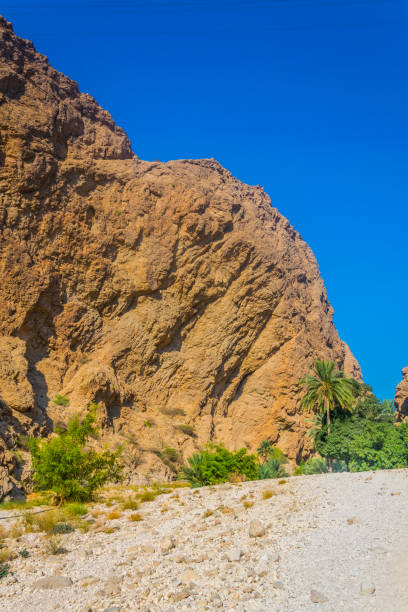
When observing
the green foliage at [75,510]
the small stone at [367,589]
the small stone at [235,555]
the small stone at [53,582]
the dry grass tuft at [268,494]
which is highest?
the small stone at [367,589]

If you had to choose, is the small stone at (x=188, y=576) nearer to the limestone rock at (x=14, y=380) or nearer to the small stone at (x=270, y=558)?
the small stone at (x=270, y=558)

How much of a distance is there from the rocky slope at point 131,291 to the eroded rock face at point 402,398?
9.82 meters

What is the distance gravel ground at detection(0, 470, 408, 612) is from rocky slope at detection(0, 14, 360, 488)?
2105 centimetres

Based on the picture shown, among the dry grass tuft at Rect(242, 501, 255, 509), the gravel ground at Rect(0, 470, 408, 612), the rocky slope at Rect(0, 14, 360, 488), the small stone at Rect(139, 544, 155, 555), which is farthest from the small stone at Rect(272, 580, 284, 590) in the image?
the rocky slope at Rect(0, 14, 360, 488)

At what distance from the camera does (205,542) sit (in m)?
8.21

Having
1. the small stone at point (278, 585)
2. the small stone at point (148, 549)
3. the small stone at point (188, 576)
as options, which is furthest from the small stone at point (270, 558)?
the small stone at point (148, 549)

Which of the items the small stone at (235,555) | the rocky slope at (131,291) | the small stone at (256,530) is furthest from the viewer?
the rocky slope at (131,291)

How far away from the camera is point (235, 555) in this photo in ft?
22.7

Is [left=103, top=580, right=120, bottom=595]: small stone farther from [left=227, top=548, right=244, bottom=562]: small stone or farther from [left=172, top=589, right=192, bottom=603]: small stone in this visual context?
[left=227, top=548, right=244, bottom=562]: small stone

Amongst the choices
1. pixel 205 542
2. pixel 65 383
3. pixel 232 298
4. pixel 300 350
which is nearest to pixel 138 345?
pixel 65 383

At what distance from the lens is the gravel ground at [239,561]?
17.5 ft

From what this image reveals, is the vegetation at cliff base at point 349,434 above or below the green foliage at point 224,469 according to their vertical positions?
above

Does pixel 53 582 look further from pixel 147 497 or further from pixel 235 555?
pixel 147 497

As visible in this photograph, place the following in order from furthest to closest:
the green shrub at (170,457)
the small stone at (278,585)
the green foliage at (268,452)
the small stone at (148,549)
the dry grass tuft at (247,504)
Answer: the green foliage at (268,452) < the green shrub at (170,457) < the dry grass tuft at (247,504) < the small stone at (148,549) < the small stone at (278,585)
